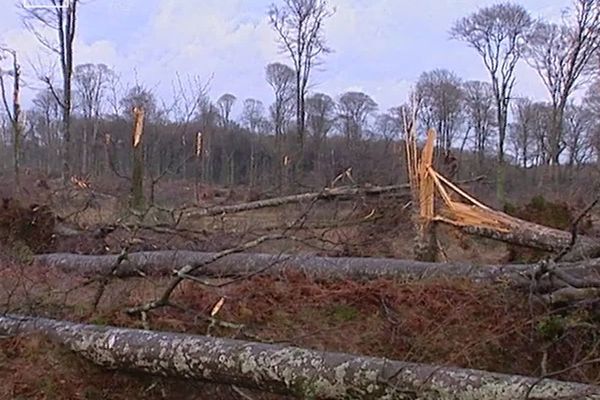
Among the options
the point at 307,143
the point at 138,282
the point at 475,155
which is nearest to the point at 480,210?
the point at 138,282

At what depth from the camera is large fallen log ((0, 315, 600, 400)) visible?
363cm

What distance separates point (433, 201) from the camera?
982 centimetres

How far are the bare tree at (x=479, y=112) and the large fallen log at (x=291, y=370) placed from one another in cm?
3468

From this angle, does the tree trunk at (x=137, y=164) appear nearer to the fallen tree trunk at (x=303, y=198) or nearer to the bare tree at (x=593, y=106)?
the fallen tree trunk at (x=303, y=198)

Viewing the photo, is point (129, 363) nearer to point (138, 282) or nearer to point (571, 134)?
point (138, 282)

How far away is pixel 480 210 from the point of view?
9719 millimetres

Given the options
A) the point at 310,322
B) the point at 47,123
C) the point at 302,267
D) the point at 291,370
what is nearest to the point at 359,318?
the point at 310,322

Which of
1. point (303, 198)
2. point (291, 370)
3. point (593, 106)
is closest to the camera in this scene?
point (291, 370)

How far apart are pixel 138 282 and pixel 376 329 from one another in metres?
2.47

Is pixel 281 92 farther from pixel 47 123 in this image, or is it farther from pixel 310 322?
pixel 310 322

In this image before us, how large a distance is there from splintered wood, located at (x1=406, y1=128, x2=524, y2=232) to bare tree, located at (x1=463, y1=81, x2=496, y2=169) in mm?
28490

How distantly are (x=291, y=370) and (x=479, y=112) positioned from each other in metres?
36.9

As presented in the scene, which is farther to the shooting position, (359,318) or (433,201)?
(433,201)

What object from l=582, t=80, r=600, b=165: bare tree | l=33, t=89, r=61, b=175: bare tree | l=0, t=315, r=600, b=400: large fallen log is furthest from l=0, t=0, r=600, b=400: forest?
l=33, t=89, r=61, b=175: bare tree
